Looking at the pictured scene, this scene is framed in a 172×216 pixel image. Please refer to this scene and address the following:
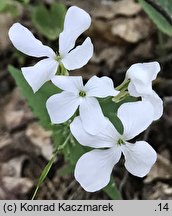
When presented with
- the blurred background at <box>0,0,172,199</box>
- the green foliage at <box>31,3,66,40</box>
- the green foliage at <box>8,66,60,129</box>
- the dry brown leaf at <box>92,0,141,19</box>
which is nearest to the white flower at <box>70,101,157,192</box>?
the green foliage at <box>8,66,60,129</box>

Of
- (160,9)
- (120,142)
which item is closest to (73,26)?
(120,142)

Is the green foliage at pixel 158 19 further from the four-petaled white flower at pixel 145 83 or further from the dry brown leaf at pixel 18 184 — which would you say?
the dry brown leaf at pixel 18 184

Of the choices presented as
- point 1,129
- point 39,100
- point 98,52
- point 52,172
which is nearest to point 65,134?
point 39,100

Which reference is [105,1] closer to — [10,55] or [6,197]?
[10,55]

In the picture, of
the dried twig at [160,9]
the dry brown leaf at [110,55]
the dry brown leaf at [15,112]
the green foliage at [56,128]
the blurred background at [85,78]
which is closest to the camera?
the green foliage at [56,128]

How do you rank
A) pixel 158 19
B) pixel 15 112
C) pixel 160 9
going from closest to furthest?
1. pixel 160 9
2. pixel 158 19
3. pixel 15 112

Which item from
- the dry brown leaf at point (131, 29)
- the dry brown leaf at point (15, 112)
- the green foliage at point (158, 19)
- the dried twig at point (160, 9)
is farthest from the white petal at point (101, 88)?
the dry brown leaf at point (131, 29)

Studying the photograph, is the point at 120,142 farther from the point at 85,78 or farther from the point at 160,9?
the point at 85,78
